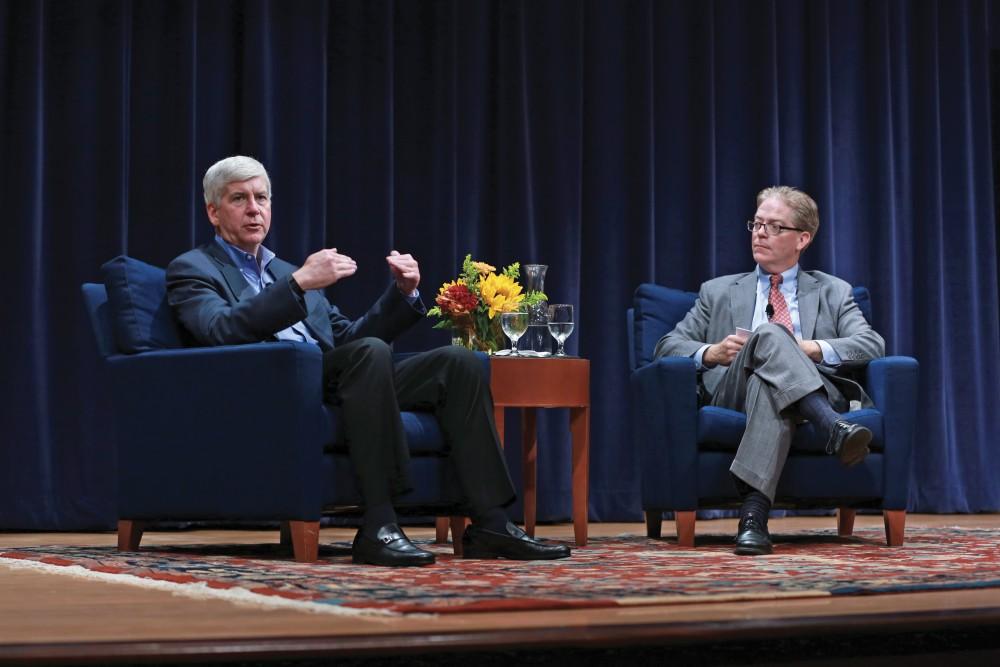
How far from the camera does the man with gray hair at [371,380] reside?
302cm

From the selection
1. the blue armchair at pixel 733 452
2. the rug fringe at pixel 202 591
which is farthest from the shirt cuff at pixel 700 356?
the rug fringe at pixel 202 591

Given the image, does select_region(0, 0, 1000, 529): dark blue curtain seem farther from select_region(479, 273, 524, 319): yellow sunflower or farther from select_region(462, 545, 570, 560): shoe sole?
select_region(462, 545, 570, 560): shoe sole

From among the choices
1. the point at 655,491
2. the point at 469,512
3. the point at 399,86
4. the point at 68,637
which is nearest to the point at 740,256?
the point at 399,86

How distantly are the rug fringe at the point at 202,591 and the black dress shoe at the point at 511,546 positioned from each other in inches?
32.9

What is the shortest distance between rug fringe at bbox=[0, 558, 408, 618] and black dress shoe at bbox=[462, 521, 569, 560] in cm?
84

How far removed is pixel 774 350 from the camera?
348 centimetres

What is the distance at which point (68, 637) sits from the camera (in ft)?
5.53

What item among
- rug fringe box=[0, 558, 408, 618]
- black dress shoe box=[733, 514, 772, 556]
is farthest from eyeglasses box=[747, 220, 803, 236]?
rug fringe box=[0, 558, 408, 618]

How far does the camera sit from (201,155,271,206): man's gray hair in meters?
3.41

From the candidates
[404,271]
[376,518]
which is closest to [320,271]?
[404,271]

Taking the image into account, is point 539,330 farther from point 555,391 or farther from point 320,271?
point 320,271

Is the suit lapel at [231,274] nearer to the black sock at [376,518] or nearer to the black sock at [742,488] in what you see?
the black sock at [376,518]

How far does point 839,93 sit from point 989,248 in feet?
3.15

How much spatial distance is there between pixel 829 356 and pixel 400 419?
135cm
